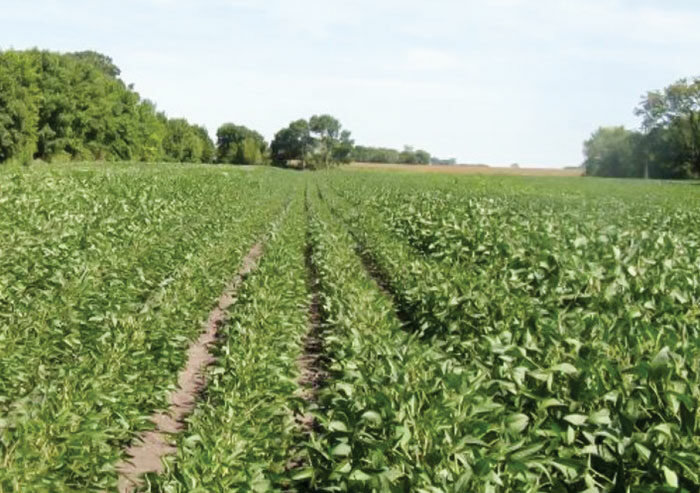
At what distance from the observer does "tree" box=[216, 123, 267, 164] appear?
123688 millimetres

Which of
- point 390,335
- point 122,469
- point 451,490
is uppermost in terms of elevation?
point 451,490

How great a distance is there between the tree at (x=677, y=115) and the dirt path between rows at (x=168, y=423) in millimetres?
92579

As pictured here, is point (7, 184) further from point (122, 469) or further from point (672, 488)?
point (672, 488)

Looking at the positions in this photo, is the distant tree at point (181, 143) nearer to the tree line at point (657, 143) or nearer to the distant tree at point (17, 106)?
the distant tree at point (17, 106)

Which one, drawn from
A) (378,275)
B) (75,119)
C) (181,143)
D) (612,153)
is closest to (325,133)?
(181,143)

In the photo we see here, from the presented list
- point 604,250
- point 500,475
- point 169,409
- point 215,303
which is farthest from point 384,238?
point 500,475

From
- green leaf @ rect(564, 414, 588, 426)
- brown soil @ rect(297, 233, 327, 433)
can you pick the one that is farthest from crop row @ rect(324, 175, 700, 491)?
brown soil @ rect(297, 233, 327, 433)

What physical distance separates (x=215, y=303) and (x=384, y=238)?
259 inches

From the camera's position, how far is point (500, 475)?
303 cm

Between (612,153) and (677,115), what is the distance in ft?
33.6

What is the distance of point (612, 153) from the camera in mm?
100312

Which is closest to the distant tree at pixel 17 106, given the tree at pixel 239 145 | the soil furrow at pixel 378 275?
the soil furrow at pixel 378 275

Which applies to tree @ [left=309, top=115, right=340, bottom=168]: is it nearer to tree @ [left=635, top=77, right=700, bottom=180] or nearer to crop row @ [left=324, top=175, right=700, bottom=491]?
tree @ [left=635, top=77, right=700, bottom=180]

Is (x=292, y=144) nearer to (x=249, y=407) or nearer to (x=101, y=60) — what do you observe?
(x=101, y=60)
